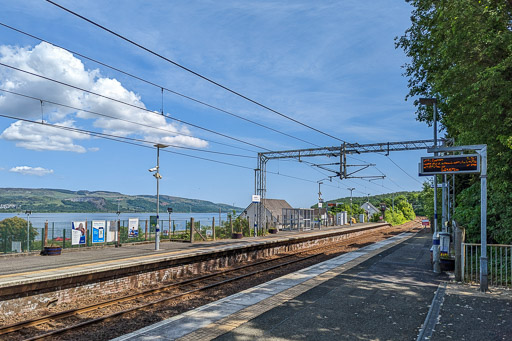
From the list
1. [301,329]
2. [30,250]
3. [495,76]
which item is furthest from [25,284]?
[495,76]

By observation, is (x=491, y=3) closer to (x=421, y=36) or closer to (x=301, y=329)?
(x=421, y=36)

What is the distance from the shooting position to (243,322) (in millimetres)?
9055

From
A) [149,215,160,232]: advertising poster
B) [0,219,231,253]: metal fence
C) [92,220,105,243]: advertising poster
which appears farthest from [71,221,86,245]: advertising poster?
[149,215,160,232]: advertising poster

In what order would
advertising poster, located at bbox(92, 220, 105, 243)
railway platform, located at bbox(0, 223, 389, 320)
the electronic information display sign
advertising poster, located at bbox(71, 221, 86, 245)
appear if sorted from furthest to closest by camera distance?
advertising poster, located at bbox(92, 220, 105, 243), advertising poster, located at bbox(71, 221, 86, 245), the electronic information display sign, railway platform, located at bbox(0, 223, 389, 320)

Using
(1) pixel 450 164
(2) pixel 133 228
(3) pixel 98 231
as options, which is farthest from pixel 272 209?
(1) pixel 450 164

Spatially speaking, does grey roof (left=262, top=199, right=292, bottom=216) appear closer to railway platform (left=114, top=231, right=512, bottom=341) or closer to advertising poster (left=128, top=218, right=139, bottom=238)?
advertising poster (left=128, top=218, right=139, bottom=238)

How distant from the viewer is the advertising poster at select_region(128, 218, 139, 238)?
2552 centimetres

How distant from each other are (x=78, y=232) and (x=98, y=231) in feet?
3.83

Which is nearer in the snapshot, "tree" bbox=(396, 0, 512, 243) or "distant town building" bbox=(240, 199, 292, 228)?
"tree" bbox=(396, 0, 512, 243)

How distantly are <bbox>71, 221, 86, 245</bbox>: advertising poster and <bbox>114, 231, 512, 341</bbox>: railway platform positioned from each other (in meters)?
13.7

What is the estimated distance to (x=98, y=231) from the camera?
22.9 metres

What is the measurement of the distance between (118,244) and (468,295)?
64.7 feet

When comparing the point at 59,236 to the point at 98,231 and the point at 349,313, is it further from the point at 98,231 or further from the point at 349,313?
the point at 349,313

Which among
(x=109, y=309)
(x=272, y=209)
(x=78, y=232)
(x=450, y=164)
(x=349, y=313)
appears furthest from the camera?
(x=272, y=209)
